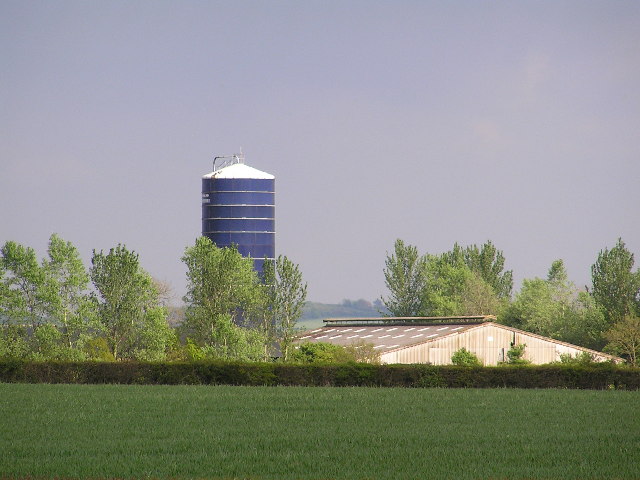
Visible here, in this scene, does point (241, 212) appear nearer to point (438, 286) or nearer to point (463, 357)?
point (438, 286)

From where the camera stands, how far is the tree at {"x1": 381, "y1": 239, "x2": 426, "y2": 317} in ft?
329

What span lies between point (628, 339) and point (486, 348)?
10.6 m

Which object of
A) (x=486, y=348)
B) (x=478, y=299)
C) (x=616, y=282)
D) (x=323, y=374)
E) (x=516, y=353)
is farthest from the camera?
(x=478, y=299)

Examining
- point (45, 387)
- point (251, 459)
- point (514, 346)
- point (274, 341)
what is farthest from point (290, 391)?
point (274, 341)

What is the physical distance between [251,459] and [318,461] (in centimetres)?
135

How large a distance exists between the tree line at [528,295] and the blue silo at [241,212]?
1334cm

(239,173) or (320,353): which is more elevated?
(239,173)

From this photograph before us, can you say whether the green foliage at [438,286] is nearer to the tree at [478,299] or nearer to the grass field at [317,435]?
the tree at [478,299]

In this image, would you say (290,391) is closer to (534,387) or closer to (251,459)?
(534,387)

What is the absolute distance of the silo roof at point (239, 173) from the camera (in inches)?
3910

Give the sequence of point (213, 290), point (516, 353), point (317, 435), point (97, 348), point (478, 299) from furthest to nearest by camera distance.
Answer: point (478, 299)
point (213, 290)
point (97, 348)
point (516, 353)
point (317, 435)

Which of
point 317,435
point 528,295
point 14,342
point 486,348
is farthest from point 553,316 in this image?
point 317,435

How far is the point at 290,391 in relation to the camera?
3525 cm

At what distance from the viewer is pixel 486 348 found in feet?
203
